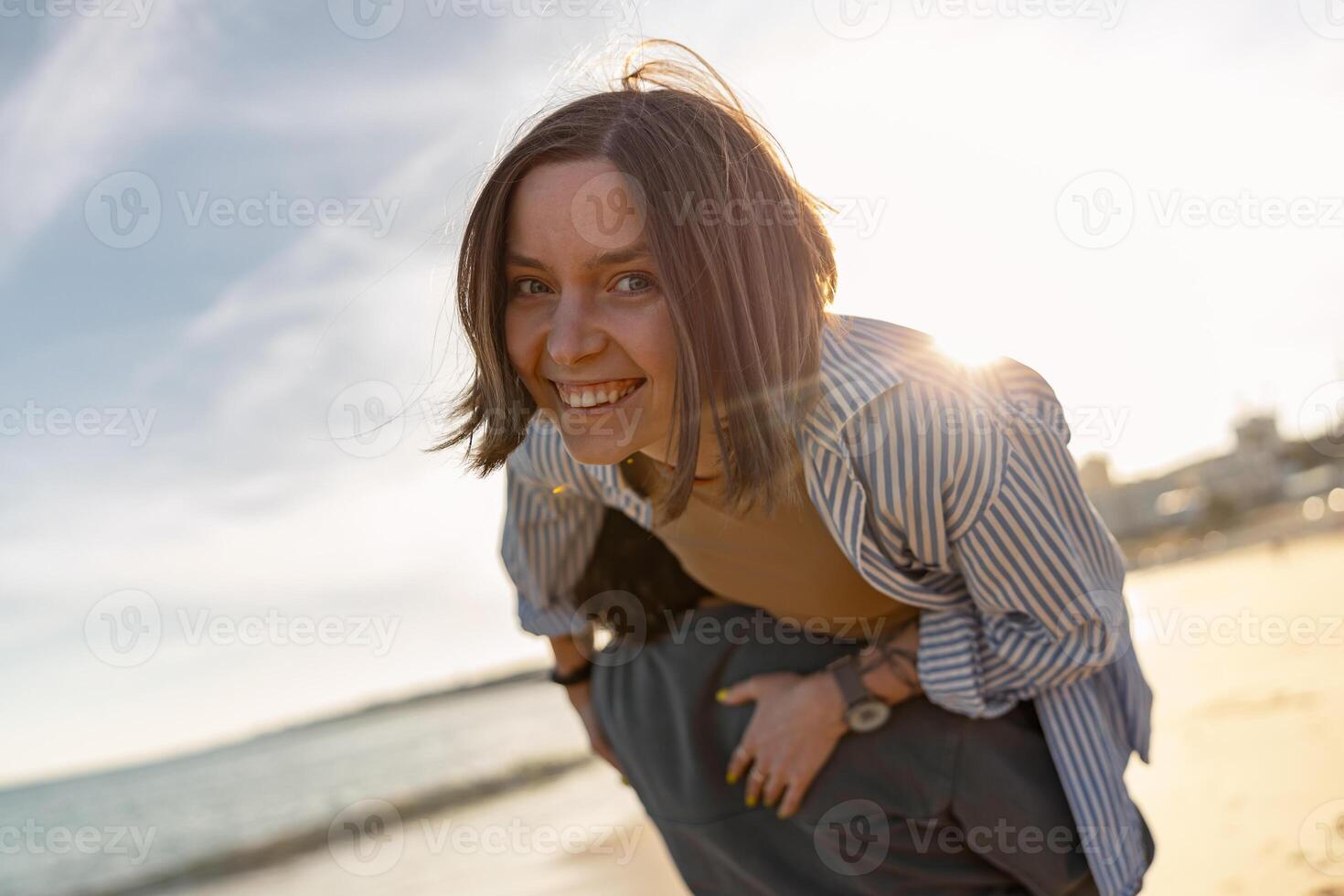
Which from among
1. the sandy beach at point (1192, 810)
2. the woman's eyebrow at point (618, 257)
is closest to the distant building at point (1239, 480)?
the sandy beach at point (1192, 810)

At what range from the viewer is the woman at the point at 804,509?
5.70ft

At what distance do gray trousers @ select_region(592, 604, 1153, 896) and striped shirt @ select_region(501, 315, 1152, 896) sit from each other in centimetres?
6

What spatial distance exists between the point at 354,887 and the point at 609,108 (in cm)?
600

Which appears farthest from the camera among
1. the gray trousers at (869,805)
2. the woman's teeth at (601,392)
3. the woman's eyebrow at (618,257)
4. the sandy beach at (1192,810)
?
the sandy beach at (1192,810)

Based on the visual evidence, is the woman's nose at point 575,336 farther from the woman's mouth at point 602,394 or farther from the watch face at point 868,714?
the watch face at point 868,714

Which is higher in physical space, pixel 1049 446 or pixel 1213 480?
pixel 1049 446

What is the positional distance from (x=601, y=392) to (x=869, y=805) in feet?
3.25

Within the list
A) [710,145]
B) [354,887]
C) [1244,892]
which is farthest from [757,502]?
[354,887]

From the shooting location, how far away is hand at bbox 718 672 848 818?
2057 millimetres

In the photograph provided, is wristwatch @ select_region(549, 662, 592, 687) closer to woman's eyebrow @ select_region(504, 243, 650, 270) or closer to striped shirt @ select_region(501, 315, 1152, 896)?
striped shirt @ select_region(501, 315, 1152, 896)

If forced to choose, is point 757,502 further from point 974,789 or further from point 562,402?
point 974,789

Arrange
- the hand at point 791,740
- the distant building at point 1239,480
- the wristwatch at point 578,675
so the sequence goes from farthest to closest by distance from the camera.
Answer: the distant building at point 1239,480 → the wristwatch at point 578,675 → the hand at point 791,740

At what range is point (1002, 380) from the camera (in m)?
2.02

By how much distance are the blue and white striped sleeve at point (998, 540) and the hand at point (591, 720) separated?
0.95 metres
